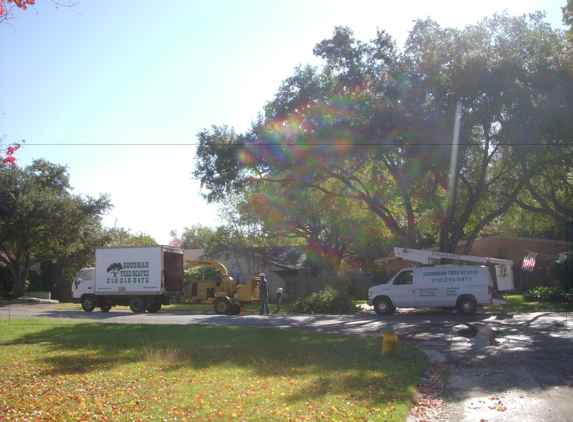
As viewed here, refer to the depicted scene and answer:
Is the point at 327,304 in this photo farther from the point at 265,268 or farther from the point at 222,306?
the point at 265,268

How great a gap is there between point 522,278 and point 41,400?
36581mm

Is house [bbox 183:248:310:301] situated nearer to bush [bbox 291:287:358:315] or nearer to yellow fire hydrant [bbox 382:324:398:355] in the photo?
bush [bbox 291:287:358:315]

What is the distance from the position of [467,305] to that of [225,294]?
1070 centimetres

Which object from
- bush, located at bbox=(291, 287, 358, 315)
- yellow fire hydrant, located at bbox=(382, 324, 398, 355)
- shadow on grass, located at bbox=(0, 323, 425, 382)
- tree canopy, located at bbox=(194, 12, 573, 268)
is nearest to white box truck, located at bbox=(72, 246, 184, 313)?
tree canopy, located at bbox=(194, 12, 573, 268)

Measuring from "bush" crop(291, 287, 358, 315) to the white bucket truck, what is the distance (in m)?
2.39

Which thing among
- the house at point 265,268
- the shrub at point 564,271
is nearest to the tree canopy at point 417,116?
the shrub at point 564,271

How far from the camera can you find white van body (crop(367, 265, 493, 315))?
70.8 ft

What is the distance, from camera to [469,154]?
2400 centimetres

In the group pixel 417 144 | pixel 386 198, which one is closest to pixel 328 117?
pixel 417 144

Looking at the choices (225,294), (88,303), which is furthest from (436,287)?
(88,303)

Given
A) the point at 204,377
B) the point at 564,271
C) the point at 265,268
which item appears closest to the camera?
the point at 204,377

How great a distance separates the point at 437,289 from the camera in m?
22.1

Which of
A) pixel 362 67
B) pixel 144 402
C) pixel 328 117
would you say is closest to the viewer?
pixel 144 402

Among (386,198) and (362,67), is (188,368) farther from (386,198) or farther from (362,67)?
(386,198)
